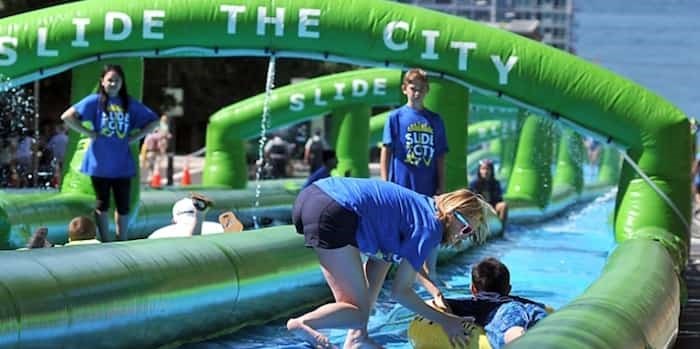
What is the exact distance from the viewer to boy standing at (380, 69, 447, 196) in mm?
8188

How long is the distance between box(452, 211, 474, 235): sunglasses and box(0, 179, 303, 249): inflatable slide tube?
4.17 metres

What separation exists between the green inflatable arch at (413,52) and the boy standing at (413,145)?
1292 millimetres

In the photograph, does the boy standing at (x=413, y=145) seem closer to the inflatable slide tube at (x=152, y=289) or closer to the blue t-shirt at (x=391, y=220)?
the inflatable slide tube at (x=152, y=289)

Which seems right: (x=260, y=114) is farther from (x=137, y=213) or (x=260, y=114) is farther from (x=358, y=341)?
(x=358, y=341)

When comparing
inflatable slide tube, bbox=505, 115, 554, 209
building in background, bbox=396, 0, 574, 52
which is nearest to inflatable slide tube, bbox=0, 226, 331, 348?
inflatable slide tube, bbox=505, 115, 554, 209

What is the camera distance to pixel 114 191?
30.0 ft

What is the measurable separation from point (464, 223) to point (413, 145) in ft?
10.7

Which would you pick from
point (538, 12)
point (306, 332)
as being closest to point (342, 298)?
point (306, 332)

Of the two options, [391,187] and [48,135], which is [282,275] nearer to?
[391,187]

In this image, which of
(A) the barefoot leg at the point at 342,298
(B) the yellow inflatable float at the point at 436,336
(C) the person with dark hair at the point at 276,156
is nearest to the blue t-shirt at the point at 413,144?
(B) the yellow inflatable float at the point at 436,336

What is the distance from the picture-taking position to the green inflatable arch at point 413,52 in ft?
29.8

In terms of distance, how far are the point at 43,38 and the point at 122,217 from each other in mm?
1569

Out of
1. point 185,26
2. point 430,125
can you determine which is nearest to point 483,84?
point 430,125

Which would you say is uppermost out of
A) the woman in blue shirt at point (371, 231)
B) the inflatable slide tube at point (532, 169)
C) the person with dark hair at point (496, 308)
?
the woman in blue shirt at point (371, 231)
